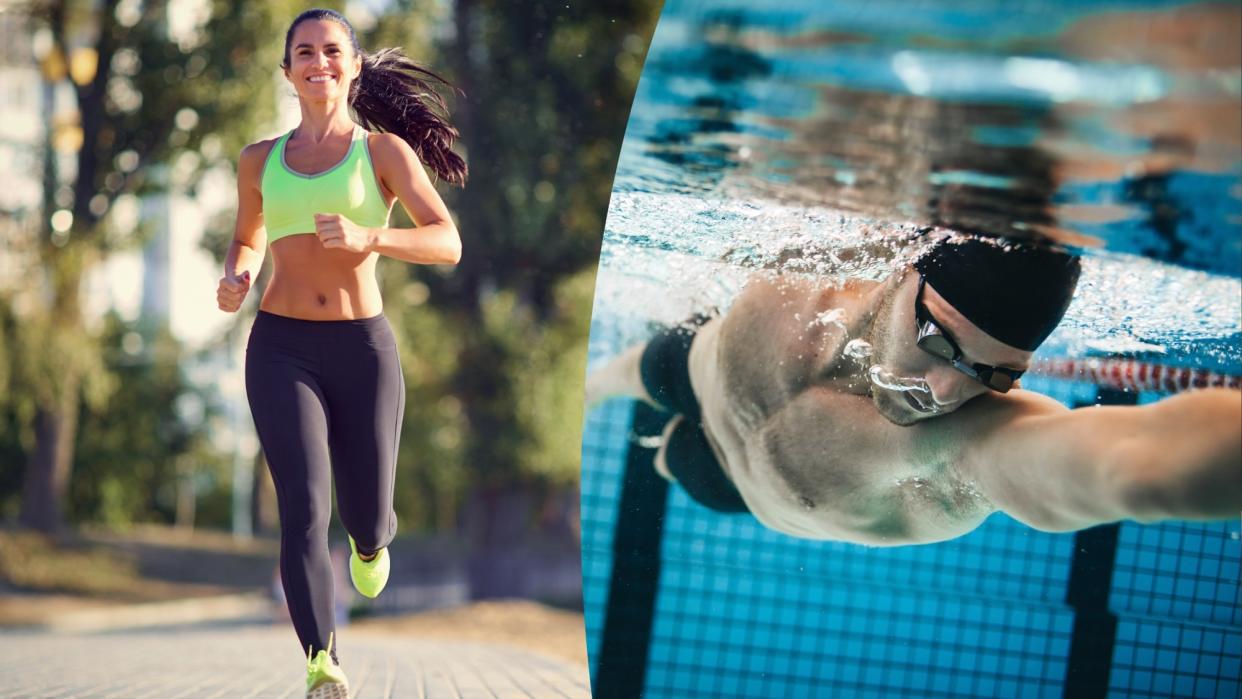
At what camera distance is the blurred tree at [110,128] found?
1447cm

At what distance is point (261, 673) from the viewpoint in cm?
533

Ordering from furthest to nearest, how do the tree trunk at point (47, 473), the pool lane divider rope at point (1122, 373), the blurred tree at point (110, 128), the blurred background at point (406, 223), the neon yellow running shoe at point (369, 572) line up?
the tree trunk at point (47, 473)
the blurred tree at point (110, 128)
the blurred background at point (406, 223)
the neon yellow running shoe at point (369, 572)
the pool lane divider rope at point (1122, 373)

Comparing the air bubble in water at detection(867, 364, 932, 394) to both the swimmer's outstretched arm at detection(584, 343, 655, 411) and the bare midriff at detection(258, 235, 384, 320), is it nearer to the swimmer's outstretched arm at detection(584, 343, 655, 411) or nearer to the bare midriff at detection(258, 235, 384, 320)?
the swimmer's outstretched arm at detection(584, 343, 655, 411)

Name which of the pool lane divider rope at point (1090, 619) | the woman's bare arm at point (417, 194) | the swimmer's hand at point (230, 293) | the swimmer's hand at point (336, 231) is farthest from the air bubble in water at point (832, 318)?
the swimmer's hand at point (230, 293)

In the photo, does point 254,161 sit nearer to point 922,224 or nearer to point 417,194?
point 417,194

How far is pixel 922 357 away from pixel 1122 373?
0.53 m

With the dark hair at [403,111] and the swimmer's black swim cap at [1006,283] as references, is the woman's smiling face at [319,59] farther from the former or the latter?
the swimmer's black swim cap at [1006,283]

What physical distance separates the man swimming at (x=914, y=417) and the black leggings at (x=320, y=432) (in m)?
0.77

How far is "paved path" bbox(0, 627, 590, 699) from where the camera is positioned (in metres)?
4.39

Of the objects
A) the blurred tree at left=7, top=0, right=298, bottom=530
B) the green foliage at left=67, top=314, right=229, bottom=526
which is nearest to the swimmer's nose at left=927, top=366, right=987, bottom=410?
the blurred tree at left=7, top=0, right=298, bottom=530

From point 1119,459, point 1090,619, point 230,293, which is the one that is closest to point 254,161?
point 230,293

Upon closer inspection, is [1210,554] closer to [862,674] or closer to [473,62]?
[862,674]

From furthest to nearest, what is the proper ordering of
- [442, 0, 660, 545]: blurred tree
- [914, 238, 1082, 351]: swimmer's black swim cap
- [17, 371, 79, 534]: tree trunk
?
1. [17, 371, 79, 534]: tree trunk
2. [442, 0, 660, 545]: blurred tree
3. [914, 238, 1082, 351]: swimmer's black swim cap

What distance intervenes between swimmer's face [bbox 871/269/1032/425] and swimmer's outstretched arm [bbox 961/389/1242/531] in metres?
0.12
